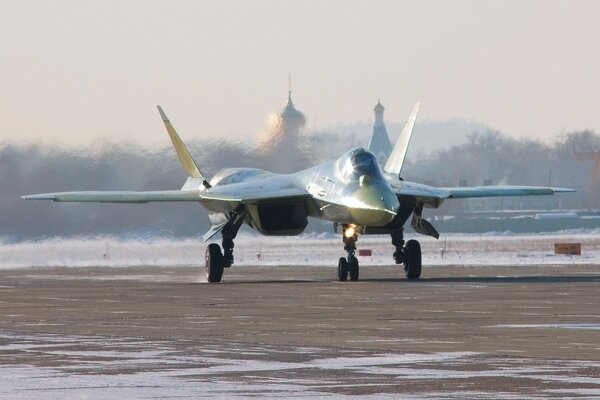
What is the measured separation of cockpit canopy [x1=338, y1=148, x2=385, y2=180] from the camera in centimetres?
3278

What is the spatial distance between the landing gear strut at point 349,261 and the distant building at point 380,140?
93.8ft

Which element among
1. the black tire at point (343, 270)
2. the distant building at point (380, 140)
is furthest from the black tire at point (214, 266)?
the distant building at point (380, 140)

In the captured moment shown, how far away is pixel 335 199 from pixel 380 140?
47.8 m

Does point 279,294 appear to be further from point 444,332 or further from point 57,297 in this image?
point 444,332

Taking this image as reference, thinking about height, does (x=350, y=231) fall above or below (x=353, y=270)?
above

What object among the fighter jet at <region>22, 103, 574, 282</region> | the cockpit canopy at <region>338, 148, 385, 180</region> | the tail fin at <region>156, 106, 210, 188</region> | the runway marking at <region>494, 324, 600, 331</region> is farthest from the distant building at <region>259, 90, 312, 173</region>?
the runway marking at <region>494, 324, 600, 331</region>

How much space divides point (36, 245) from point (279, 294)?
885 inches

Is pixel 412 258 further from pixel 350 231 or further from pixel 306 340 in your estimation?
pixel 306 340

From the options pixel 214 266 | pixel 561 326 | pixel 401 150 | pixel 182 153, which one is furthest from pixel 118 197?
pixel 561 326

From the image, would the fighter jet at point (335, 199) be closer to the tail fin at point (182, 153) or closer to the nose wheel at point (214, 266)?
the nose wheel at point (214, 266)

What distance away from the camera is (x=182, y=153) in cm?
4216

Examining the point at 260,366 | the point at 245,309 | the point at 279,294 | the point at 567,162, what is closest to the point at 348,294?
the point at 279,294

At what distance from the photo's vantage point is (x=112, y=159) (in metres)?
48.5

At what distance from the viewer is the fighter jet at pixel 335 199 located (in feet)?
107
